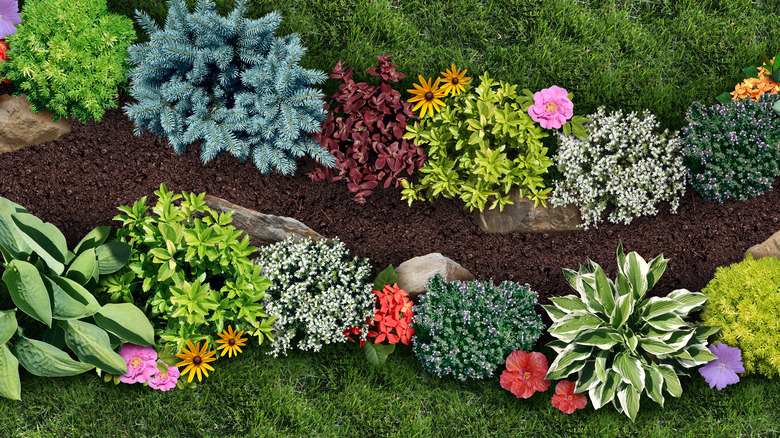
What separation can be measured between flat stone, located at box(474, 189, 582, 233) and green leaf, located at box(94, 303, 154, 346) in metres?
2.68

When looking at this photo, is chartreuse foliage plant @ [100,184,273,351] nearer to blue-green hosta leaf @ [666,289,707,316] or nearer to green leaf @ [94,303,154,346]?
green leaf @ [94,303,154,346]

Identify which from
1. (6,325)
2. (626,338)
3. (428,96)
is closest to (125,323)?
(6,325)

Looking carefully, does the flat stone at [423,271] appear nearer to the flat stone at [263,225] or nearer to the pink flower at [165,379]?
the flat stone at [263,225]

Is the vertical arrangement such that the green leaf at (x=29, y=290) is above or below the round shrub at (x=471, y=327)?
above

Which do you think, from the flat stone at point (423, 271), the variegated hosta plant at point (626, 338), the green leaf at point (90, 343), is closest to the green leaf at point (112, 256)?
the green leaf at point (90, 343)

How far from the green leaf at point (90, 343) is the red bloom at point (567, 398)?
9.99 ft

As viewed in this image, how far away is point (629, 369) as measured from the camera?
432 cm

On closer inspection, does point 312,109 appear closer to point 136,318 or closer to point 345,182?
point 345,182

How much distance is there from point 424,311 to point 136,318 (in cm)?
198

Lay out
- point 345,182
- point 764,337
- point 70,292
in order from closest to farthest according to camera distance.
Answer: point 70,292, point 764,337, point 345,182

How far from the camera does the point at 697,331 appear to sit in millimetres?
4516

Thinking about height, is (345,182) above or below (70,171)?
below

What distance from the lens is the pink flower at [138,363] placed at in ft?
14.5

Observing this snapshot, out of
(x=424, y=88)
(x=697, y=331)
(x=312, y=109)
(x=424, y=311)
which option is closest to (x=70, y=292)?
(x=312, y=109)
